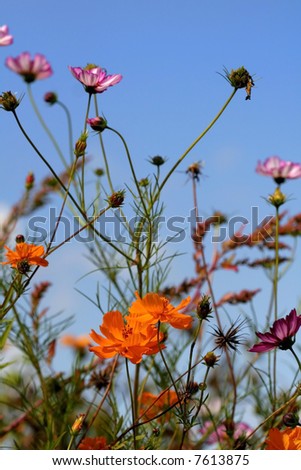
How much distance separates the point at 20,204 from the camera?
1.28 m

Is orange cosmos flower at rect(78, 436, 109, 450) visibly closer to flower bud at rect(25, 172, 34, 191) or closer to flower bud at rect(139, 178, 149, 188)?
flower bud at rect(139, 178, 149, 188)

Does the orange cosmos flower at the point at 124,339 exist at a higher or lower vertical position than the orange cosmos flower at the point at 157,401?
higher

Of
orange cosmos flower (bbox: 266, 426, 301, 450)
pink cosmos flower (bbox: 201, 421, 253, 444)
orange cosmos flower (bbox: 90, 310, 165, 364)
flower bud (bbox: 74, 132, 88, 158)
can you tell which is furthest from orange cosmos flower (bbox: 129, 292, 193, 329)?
pink cosmos flower (bbox: 201, 421, 253, 444)

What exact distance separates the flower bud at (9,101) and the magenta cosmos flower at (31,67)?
381 mm

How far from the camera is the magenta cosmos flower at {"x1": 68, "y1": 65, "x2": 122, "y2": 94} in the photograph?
0.86 metres

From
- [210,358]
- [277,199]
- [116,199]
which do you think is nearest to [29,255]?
[116,199]

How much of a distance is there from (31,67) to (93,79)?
1.10ft

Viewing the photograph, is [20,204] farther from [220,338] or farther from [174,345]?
[220,338]

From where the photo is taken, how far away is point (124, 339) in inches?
25.7

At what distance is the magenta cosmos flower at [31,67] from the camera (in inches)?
45.6

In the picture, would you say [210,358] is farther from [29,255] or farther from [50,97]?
[50,97]

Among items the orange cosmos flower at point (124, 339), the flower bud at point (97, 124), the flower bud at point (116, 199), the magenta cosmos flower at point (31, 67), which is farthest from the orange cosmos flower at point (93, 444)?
the magenta cosmos flower at point (31, 67)

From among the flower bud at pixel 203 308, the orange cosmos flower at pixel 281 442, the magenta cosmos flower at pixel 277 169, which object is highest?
the magenta cosmos flower at pixel 277 169

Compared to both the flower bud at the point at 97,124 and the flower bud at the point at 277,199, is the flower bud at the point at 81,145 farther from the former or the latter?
the flower bud at the point at 277,199
